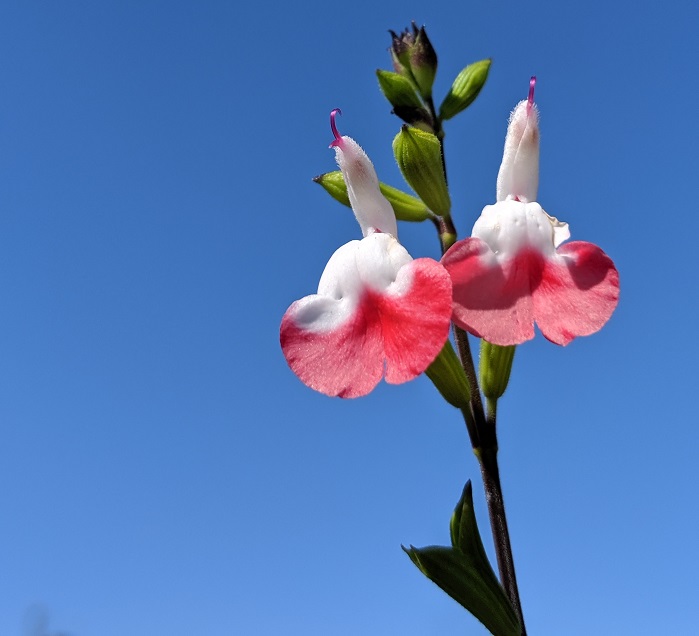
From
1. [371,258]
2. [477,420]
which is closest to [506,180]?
[371,258]

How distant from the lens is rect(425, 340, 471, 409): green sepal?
1.96 metres

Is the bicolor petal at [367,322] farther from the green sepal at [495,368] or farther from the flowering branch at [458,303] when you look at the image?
the green sepal at [495,368]

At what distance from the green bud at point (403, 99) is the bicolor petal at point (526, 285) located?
676mm

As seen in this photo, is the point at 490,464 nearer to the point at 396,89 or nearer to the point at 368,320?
the point at 368,320

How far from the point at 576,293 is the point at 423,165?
0.58 meters

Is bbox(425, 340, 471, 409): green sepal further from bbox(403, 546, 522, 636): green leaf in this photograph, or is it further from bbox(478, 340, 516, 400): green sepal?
bbox(403, 546, 522, 636): green leaf

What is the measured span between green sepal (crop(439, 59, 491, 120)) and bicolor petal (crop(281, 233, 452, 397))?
2.31ft

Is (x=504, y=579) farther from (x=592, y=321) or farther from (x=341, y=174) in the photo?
(x=341, y=174)

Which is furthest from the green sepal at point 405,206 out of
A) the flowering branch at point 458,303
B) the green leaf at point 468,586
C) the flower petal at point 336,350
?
the green leaf at point 468,586

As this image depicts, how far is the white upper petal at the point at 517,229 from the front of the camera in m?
1.83

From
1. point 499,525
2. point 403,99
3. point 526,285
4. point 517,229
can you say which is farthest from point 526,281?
point 403,99

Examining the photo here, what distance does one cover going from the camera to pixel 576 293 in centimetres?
178

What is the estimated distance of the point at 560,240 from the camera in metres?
1.89

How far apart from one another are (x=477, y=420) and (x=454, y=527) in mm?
289
